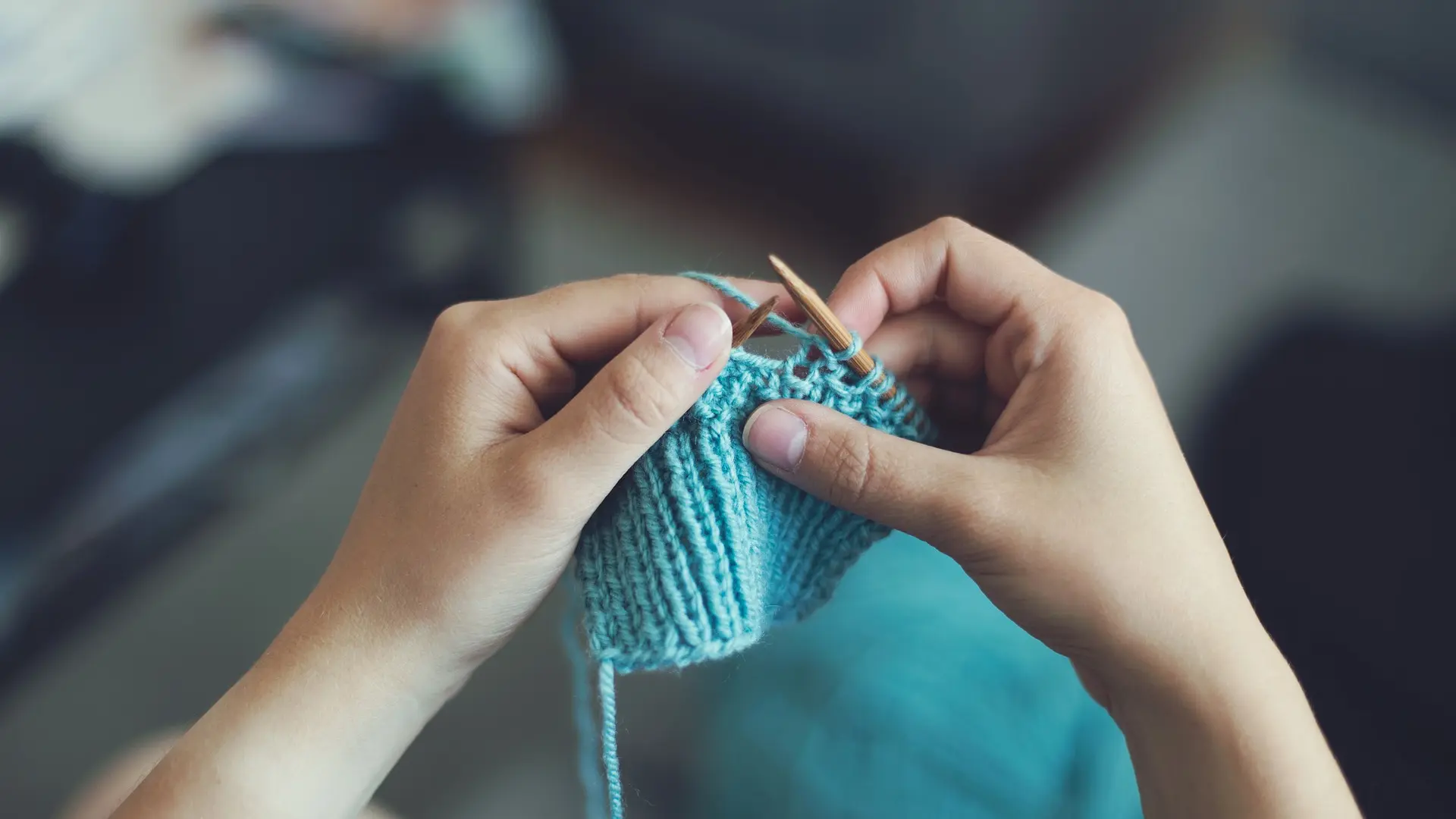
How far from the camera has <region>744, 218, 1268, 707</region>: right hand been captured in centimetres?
63

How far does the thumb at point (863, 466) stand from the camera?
644mm

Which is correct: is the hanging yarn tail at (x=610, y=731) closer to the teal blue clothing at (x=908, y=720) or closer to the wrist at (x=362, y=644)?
the wrist at (x=362, y=644)

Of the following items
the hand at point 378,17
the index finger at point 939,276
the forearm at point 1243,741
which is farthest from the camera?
the hand at point 378,17

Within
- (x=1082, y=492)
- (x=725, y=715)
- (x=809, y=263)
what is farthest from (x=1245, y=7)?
(x=725, y=715)

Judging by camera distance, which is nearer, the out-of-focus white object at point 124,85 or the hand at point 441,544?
the hand at point 441,544

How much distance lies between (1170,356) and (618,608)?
33.9 inches

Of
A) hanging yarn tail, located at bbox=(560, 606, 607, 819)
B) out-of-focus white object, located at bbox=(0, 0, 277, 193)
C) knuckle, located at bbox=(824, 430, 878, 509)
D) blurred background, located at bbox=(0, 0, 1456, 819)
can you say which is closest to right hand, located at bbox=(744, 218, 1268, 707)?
knuckle, located at bbox=(824, 430, 878, 509)

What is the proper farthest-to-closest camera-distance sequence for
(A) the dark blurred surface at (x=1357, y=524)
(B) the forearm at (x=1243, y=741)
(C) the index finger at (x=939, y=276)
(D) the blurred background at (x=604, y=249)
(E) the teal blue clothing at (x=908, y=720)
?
1. (D) the blurred background at (x=604, y=249)
2. (A) the dark blurred surface at (x=1357, y=524)
3. (E) the teal blue clothing at (x=908, y=720)
4. (C) the index finger at (x=939, y=276)
5. (B) the forearm at (x=1243, y=741)

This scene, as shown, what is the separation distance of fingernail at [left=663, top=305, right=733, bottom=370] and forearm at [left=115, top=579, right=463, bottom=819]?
276 mm

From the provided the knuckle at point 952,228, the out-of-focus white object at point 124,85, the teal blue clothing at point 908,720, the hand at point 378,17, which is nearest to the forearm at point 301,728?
the teal blue clothing at point 908,720

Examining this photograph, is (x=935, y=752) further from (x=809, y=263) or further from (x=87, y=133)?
(x=87, y=133)

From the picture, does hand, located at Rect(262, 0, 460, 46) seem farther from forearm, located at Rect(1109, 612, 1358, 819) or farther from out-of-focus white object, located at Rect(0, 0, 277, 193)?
forearm, located at Rect(1109, 612, 1358, 819)

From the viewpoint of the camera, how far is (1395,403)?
3.63 ft

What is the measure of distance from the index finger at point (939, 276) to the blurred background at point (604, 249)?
491 millimetres
